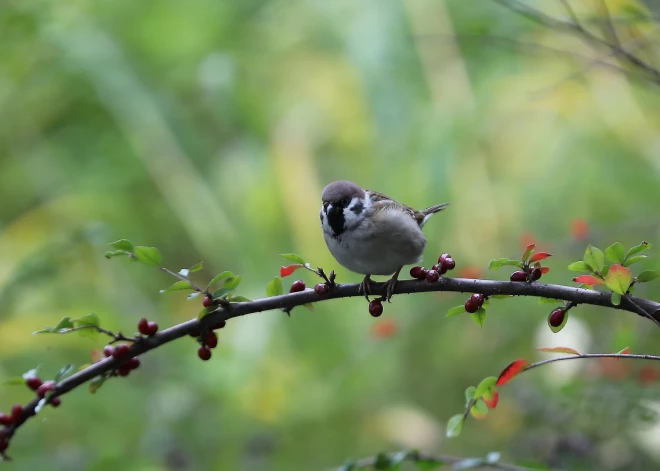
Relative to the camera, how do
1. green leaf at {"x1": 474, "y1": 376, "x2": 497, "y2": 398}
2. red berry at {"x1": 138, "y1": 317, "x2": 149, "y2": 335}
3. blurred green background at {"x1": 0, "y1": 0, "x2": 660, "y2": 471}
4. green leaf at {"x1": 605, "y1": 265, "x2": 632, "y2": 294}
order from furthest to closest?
1. blurred green background at {"x1": 0, "y1": 0, "x2": 660, "y2": 471}
2. red berry at {"x1": 138, "y1": 317, "x2": 149, "y2": 335}
3. green leaf at {"x1": 474, "y1": 376, "x2": 497, "y2": 398}
4. green leaf at {"x1": 605, "y1": 265, "x2": 632, "y2": 294}

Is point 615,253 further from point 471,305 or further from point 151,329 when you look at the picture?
point 151,329

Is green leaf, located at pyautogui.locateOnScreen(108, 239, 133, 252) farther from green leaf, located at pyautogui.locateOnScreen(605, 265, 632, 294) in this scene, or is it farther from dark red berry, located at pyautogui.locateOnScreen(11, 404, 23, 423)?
green leaf, located at pyautogui.locateOnScreen(605, 265, 632, 294)

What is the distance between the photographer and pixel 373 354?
8.79 feet

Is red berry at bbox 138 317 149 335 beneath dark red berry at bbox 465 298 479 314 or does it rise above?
above

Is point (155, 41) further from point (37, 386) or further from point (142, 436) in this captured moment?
point (37, 386)

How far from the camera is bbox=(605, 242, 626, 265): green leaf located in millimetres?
949

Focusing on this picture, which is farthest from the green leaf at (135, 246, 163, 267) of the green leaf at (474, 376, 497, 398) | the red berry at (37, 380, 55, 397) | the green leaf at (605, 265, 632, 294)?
the green leaf at (605, 265, 632, 294)

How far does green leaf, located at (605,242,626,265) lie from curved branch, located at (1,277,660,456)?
1.8 inches

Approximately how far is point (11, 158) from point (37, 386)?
2975 mm

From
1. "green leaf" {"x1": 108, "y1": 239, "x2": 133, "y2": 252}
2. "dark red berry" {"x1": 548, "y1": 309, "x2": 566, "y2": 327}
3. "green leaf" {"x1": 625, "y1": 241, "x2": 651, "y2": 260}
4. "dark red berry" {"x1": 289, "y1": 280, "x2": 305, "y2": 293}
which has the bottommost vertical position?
"dark red berry" {"x1": 548, "y1": 309, "x2": 566, "y2": 327}

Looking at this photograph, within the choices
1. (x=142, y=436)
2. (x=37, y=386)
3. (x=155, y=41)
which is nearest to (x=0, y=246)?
(x=142, y=436)

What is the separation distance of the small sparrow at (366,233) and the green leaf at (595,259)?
0.71 m

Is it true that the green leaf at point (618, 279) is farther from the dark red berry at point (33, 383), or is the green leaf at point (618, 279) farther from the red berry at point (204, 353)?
the dark red berry at point (33, 383)

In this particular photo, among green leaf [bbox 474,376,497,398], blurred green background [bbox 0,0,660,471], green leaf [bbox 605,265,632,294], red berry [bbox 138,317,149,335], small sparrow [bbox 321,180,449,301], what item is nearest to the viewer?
green leaf [bbox 605,265,632,294]
